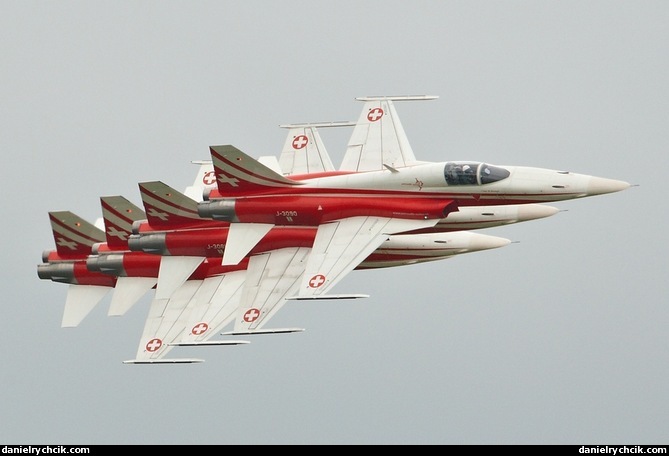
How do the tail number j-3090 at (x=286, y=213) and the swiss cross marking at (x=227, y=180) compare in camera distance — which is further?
the swiss cross marking at (x=227, y=180)

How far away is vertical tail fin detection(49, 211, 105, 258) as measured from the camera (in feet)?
294

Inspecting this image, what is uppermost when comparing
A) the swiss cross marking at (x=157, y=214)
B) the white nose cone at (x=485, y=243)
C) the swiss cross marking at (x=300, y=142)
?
the swiss cross marking at (x=300, y=142)

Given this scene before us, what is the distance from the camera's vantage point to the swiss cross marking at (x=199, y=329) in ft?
274

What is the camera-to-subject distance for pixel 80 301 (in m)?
88.9

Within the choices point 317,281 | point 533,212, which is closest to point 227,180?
point 317,281

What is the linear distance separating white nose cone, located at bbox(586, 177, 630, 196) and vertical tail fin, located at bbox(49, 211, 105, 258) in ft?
79.5

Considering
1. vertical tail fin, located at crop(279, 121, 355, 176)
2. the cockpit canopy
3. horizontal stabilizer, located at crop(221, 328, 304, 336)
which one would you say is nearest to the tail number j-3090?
vertical tail fin, located at crop(279, 121, 355, 176)

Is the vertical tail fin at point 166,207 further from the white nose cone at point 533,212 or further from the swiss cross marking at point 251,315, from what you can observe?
the white nose cone at point 533,212

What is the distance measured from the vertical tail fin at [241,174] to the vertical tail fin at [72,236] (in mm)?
10400

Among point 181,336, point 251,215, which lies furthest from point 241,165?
point 181,336

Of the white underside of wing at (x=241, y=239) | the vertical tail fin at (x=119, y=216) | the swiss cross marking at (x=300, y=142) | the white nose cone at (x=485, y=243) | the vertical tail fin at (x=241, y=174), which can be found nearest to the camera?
the white underside of wing at (x=241, y=239)

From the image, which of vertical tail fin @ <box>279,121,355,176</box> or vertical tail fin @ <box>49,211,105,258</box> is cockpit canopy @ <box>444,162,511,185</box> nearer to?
vertical tail fin @ <box>279,121,355,176</box>

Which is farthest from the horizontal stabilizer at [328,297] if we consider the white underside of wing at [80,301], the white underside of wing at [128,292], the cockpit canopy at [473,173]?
the white underside of wing at [80,301]

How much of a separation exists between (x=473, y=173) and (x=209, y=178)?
16707 millimetres
